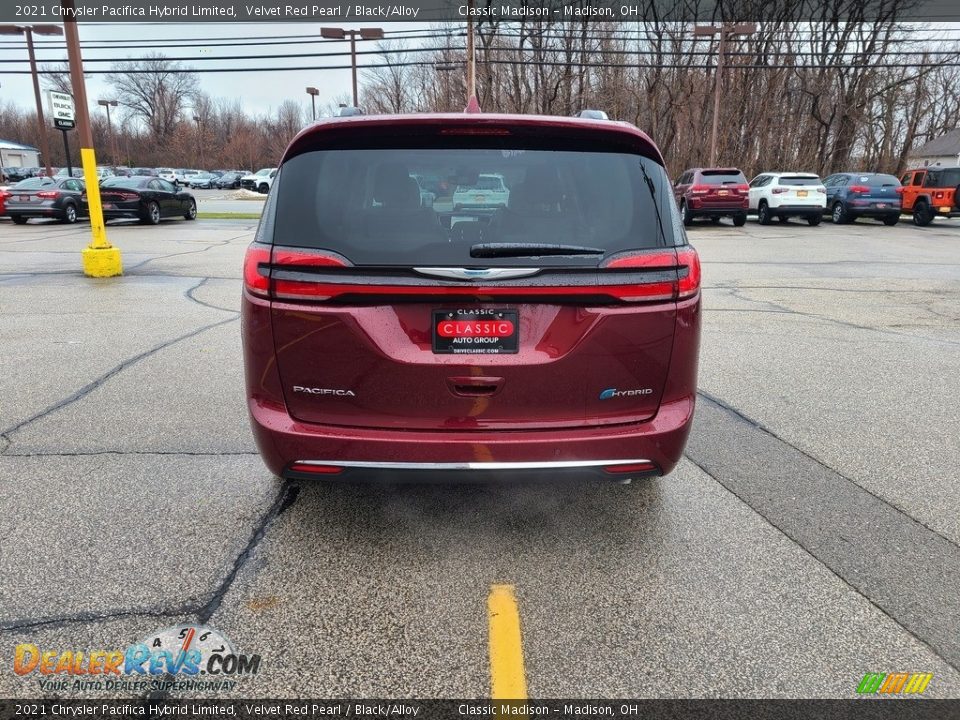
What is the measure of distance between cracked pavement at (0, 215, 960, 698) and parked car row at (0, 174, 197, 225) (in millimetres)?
16882

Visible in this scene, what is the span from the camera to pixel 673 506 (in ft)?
10.9

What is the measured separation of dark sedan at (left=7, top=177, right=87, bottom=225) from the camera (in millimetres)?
21094

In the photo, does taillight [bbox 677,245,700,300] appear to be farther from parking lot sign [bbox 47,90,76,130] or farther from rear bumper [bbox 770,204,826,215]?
rear bumper [bbox 770,204,826,215]

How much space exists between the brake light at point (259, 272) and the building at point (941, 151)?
6699 centimetres

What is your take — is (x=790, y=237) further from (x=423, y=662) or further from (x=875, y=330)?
(x=423, y=662)

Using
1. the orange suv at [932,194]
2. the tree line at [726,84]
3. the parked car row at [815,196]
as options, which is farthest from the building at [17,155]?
the orange suv at [932,194]

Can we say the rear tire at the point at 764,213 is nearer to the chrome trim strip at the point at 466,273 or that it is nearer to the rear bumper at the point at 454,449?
the rear bumper at the point at 454,449

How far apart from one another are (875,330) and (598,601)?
6.19 meters

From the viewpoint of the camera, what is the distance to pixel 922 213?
2236 centimetres

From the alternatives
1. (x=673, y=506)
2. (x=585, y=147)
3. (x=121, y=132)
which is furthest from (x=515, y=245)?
(x=121, y=132)

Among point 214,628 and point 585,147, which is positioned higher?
point 585,147

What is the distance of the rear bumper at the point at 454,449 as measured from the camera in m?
2.57

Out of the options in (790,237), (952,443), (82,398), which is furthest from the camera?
(790,237)

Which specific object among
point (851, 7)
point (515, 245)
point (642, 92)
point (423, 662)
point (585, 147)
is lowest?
point (423, 662)
